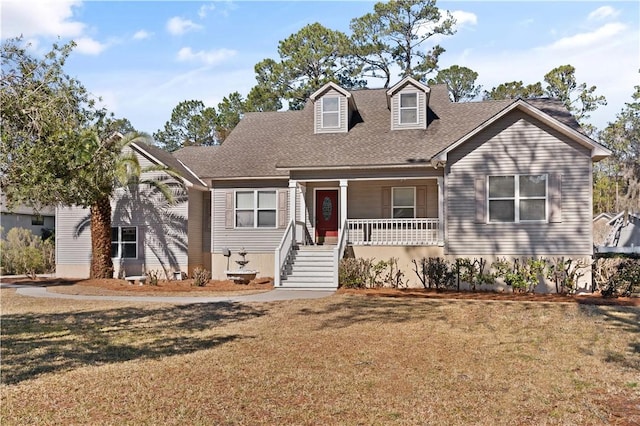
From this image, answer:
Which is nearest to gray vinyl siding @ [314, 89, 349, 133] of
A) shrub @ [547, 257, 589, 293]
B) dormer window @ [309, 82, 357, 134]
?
dormer window @ [309, 82, 357, 134]

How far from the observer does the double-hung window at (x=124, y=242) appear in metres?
23.9

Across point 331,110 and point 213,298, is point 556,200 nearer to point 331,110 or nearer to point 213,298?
point 331,110

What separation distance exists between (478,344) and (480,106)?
16.1m

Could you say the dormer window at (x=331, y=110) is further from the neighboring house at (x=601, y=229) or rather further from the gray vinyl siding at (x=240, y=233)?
the neighboring house at (x=601, y=229)

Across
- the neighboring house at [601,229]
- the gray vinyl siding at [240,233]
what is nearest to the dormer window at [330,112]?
the gray vinyl siding at [240,233]

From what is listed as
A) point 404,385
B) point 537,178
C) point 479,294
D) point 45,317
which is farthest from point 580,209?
point 45,317

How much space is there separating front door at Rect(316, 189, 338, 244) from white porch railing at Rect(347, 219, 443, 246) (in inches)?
71.5

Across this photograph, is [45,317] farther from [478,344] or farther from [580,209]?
[580,209]

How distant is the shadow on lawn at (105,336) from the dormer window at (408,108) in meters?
11.6

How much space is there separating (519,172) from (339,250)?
22.0 ft

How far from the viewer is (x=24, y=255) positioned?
1088 inches

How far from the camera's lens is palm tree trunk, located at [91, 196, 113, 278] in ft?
73.3

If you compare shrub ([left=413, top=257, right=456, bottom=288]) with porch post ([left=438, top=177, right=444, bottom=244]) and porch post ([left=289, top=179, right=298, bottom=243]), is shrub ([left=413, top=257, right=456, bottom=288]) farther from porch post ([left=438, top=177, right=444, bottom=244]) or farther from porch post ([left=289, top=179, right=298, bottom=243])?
porch post ([left=289, top=179, right=298, bottom=243])

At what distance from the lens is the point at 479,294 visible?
1694cm
